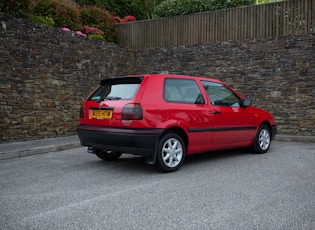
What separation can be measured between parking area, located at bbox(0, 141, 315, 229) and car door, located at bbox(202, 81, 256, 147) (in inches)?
19.6

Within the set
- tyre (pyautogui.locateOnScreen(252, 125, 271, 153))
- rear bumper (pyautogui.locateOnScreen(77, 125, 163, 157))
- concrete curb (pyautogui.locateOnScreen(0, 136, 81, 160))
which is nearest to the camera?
rear bumper (pyautogui.locateOnScreen(77, 125, 163, 157))

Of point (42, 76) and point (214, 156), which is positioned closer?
point (214, 156)

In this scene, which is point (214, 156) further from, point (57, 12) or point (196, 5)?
point (196, 5)

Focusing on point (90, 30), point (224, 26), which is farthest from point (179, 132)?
point (90, 30)

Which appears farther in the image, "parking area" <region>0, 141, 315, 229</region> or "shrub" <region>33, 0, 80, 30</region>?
"shrub" <region>33, 0, 80, 30</region>

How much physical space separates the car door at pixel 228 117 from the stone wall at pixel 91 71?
3973mm

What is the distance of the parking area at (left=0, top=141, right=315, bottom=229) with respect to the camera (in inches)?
121

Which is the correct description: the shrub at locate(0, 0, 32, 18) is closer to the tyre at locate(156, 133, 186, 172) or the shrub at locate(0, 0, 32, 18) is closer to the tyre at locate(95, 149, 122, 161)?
the tyre at locate(95, 149, 122, 161)

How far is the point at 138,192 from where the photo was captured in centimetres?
A: 410

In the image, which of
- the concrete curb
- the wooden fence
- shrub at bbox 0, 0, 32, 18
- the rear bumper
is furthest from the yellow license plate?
the wooden fence

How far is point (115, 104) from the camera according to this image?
516 centimetres

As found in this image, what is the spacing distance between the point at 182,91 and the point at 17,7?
5.93 metres

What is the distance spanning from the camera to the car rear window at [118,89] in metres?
5.21

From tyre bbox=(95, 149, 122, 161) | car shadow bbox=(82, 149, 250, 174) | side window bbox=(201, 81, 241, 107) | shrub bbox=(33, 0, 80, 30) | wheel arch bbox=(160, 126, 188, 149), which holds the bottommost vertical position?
car shadow bbox=(82, 149, 250, 174)
